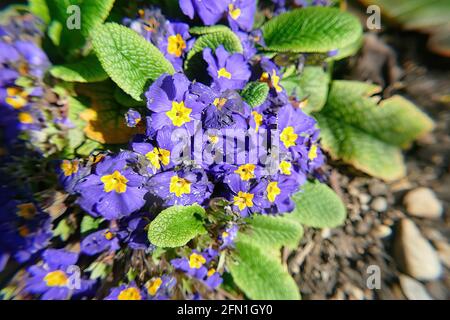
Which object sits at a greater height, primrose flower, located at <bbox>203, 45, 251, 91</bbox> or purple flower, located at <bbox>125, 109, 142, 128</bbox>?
primrose flower, located at <bbox>203, 45, 251, 91</bbox>

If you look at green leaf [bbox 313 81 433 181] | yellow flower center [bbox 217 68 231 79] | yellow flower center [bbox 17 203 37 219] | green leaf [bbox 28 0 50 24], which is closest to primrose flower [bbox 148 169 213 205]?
yellow flower center [bbox 217 68 231 79]

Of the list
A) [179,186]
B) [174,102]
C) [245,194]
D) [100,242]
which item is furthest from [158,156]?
[100,242]

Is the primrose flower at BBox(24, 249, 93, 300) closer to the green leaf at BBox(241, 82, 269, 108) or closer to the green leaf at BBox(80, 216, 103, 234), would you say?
the green leaf at BBox(80, 216, 103, 234)

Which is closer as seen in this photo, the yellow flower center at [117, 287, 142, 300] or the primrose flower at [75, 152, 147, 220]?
the primrose flower at [75, 152, 147, 220]

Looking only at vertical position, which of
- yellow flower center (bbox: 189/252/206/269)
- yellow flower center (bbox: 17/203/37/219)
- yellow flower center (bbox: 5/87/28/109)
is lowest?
yellow flower center (bbox: 189/252/206/269)

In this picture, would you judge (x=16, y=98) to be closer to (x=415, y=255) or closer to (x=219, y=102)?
(x=219, y=102)

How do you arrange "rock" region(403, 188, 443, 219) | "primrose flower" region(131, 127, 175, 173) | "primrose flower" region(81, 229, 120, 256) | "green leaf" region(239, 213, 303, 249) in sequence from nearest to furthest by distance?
"primrose flower" region(131, 127, 175, 173) < "primrose flower" region(81, 229, 120, 256) < "green leaf" region(239, 213, 303, 249) < "rock" region(403, 188, 443, 219)
